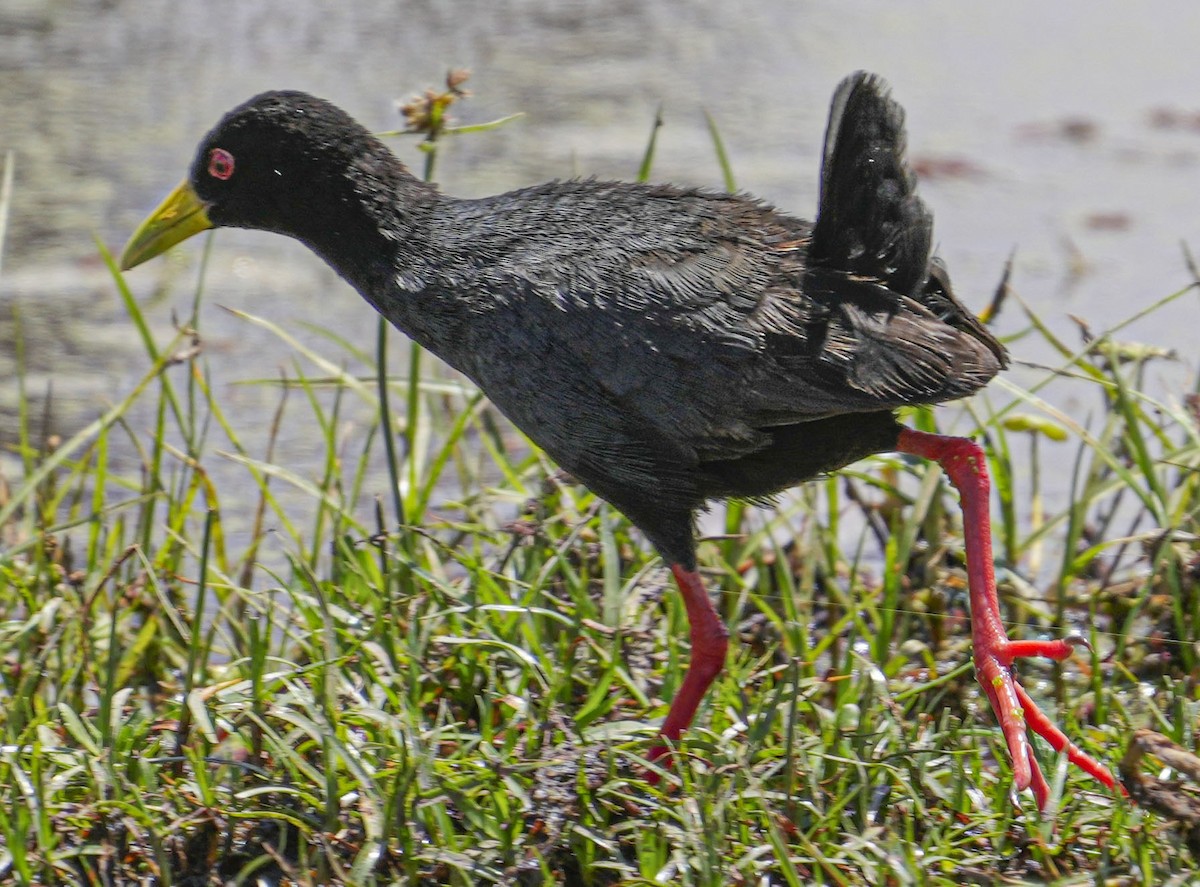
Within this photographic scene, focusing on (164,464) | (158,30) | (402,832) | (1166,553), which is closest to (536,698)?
(402,832)

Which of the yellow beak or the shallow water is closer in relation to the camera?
the yellow beak

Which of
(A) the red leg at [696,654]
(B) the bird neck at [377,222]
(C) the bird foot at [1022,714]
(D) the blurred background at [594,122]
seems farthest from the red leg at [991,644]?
(D) the blurred background at [594,122]

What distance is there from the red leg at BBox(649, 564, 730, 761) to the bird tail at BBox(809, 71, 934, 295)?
63 cm

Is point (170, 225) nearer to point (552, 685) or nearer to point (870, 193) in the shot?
point (552, 685)

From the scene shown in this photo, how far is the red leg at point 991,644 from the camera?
2471mm

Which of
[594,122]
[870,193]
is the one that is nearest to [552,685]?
[870,193]

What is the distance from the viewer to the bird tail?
98.7 inches

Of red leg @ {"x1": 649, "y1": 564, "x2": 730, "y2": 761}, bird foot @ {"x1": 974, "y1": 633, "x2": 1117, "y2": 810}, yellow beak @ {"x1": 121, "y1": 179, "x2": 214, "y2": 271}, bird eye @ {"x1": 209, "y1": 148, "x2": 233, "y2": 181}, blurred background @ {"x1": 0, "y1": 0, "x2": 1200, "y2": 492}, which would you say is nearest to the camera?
bird foot @ {"x1": 974, "y1": 633, "x2": 1117, "y2": 810}

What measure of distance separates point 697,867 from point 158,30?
18.0 feet

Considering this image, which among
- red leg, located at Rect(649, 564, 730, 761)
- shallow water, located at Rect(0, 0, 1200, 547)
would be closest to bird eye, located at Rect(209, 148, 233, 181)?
red leg, located at Rect(649, 564, 730, 761)

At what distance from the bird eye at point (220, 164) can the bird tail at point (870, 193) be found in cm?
112

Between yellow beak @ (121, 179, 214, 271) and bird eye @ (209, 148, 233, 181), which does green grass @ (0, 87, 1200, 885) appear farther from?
bird eye @ (209, 148, 233, 181)

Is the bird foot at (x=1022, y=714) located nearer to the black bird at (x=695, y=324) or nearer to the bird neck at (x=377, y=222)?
the black bird at (x=695, y=324)

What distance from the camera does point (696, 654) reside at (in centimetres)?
279
